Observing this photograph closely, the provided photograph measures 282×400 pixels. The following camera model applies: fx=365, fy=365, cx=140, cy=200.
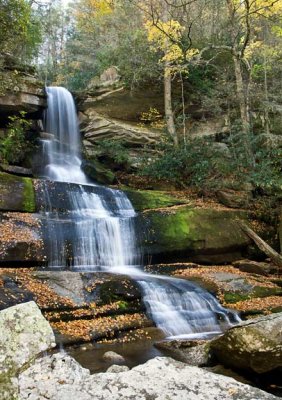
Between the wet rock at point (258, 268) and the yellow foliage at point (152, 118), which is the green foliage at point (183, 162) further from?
the wet rock at point (258, 268)

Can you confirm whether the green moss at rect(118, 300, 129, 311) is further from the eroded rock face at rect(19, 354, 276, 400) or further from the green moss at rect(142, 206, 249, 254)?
the eroded rock face at rect(19, 354, 276, 400)

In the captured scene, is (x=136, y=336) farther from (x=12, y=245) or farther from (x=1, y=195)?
(x=1, y=195)

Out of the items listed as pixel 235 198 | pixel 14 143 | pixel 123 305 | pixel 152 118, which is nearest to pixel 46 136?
pixel 14 143

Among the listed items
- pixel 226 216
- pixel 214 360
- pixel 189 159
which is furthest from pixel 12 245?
pixel 189 159

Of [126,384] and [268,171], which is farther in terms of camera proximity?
[268,171]

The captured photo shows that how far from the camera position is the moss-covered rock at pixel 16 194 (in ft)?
36.7

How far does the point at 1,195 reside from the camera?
439 inches

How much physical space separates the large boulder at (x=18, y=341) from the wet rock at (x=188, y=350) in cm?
425

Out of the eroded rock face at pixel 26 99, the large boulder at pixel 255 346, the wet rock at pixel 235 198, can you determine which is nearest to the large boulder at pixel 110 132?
the eroded rock face at pixel 26 99

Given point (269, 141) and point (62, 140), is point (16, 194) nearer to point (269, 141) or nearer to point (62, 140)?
point (62, 140)

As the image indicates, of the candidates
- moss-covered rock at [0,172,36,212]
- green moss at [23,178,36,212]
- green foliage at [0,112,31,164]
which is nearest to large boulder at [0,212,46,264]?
moss-covered rock at [0,172,36,212]

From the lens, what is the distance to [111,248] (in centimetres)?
1124

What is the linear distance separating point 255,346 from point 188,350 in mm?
1618

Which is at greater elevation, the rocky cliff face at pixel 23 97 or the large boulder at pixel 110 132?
the rocky cliff face at pixel 23 97
